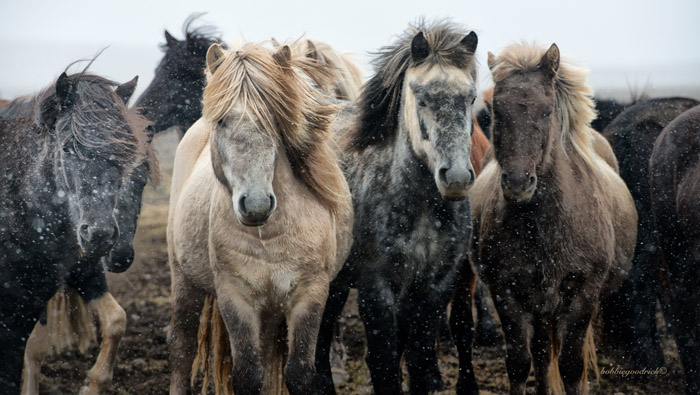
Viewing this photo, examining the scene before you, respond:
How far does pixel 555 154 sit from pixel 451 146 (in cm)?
95

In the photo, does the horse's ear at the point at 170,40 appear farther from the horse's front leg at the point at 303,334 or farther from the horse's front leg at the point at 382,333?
the horse's front leg at the point at 303,334

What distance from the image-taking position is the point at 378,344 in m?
4.37

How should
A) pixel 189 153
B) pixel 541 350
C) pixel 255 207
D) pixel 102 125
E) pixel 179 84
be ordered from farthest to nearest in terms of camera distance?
pixel 179 84, pixel 189 153, pixel 541 350, pixel 102 125, pixel 255 207

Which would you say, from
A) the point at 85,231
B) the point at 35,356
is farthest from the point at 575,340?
the point at 35,356

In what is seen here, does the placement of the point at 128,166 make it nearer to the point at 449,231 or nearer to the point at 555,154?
the point at 449,231

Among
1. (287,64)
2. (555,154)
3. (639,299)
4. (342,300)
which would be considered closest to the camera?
(287,64)

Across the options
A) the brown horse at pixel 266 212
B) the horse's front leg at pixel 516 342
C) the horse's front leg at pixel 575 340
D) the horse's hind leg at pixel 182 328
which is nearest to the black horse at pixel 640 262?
the horse's front leg at pixel 575 340

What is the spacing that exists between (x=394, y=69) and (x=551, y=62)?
982 mm

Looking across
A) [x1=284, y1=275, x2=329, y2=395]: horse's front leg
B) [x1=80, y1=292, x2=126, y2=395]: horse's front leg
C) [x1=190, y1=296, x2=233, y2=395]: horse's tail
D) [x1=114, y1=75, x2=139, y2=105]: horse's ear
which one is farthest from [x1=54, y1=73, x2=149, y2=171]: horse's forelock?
[x1=284, y1=275, x2=329, y2=395]: horse's front leg

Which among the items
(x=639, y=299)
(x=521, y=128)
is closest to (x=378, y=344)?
(x=521, y=128)

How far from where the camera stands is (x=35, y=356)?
16.4 feet

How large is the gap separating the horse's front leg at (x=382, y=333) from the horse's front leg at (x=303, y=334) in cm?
72

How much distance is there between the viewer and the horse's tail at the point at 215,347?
4.55 meters

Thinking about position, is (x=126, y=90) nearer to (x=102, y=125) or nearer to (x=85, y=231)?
(x=102, y=125)
